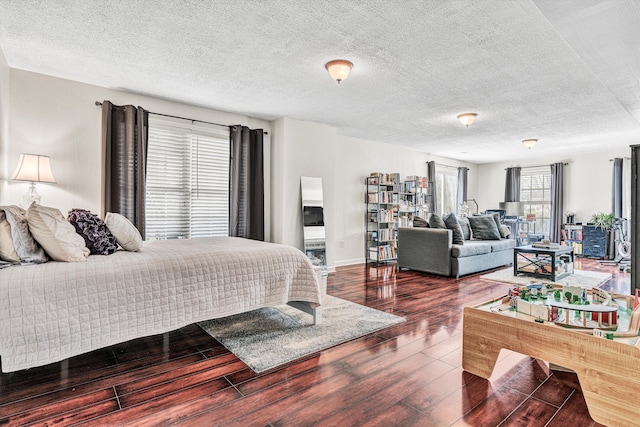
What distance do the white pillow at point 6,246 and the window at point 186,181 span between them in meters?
2.18

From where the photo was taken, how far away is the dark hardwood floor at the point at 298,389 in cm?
163

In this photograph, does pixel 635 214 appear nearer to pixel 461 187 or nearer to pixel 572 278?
pixel 572 278

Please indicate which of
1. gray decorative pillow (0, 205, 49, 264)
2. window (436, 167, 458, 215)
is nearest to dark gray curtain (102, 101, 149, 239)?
gray decorative pillow (0, 205, 49, 264)

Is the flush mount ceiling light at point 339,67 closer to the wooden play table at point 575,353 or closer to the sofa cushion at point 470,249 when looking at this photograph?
the wooden play table at point 575,353

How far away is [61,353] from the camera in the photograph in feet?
5.98

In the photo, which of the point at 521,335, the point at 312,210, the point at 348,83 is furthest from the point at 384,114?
the point at 521,335

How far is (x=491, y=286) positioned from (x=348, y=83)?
3214 mm

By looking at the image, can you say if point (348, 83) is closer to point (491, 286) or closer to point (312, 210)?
point (312, 210)

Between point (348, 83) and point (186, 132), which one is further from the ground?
point (348, 83)

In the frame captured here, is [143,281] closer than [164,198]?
Yes

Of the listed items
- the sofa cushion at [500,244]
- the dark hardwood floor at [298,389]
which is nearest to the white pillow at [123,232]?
the dark hardwood floor at [298,389]

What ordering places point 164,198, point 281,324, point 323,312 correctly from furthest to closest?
point 164,198
point 323,312
point 281,324

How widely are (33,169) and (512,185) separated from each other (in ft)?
31.5

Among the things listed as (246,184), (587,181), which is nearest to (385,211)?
(246,184)
